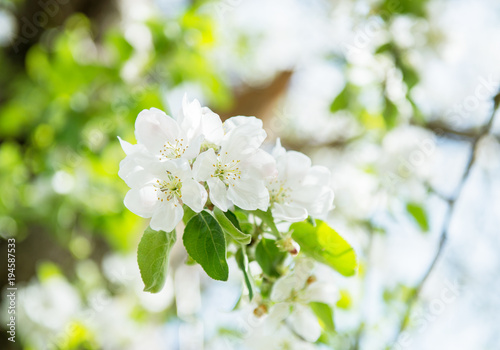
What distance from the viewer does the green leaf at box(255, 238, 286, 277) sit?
2.94 feet

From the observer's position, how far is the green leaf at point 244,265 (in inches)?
33.2

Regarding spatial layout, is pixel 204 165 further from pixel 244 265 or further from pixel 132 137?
pixel 132 137

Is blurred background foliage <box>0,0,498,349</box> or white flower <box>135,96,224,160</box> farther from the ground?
white flower <box>135,96,224,160</box>

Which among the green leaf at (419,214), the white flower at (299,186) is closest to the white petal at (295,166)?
the white flower at (299,186)

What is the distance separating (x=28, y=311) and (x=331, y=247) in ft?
6.27

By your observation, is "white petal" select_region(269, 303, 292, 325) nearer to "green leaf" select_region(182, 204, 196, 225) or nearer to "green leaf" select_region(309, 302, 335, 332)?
"green leaf" select_region(309, 302, 335, 332)

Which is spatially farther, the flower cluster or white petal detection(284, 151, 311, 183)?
white petal detection(284, 151, 311, 183)

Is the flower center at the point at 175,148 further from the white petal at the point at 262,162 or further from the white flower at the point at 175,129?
the white petal at the point at 262,162

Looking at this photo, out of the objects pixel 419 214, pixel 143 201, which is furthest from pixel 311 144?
pixel 143 201

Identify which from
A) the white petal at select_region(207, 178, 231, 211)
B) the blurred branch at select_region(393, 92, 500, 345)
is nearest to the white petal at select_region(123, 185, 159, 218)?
the white petal at select_region(207, 178, 231, 211)

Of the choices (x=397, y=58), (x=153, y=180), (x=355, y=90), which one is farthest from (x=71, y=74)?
(x=153, y=180)

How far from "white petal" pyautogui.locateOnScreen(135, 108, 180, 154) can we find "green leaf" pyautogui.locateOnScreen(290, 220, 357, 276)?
1.03 ft

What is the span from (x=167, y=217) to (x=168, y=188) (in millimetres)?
53

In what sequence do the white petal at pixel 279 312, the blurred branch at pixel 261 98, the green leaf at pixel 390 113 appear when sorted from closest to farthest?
the white petal at pixel 279 312, the green leaf at pixel 390 113, the blurred branch at pixel 261 98
